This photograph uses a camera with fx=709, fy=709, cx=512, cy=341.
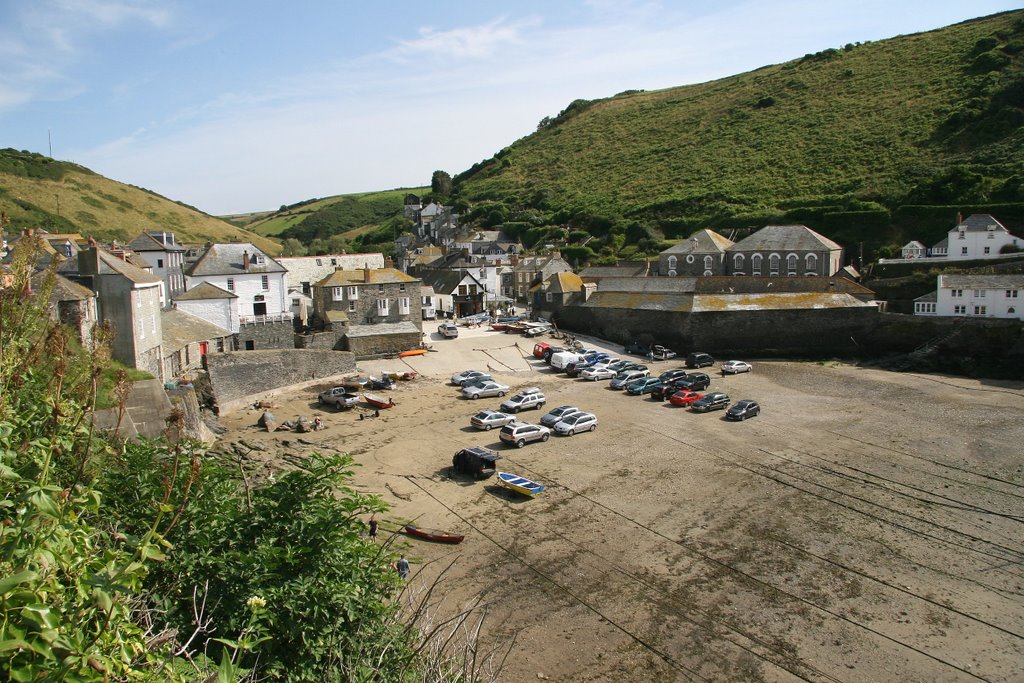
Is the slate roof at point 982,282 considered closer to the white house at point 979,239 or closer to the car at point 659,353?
the white house at point 979,239

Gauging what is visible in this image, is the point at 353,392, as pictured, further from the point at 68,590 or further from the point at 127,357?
the point at 68,590

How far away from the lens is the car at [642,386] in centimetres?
3041

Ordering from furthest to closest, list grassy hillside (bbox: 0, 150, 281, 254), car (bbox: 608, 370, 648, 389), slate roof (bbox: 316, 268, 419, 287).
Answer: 1. grassy hillside (bbox: 0, 150, 281, 254)
2. slate roof (bbox: 316, 268, 419, 287)
3. car (bbox: 608, 370, 648, 389)

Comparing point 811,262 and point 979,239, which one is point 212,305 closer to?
point 811,262

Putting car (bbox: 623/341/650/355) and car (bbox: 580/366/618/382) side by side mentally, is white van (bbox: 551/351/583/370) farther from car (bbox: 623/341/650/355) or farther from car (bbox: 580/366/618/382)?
car (bbox: 623/341/650/355)

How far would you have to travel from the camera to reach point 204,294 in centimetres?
3447

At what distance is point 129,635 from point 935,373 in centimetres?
3575

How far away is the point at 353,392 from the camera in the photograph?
30203 millimetres

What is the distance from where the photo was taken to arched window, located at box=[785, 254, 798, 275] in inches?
1866

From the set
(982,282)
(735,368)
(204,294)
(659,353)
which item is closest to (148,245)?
(204,294)

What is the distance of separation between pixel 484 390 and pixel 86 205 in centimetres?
6503

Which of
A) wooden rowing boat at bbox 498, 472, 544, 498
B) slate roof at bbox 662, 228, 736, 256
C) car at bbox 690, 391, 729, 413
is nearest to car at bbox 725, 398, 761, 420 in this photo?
car at bbox 690, 391, 729, 413

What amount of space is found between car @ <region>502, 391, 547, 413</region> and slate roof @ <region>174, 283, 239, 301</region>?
1587 centimetres

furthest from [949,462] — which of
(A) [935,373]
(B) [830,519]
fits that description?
(A) [935,373]
